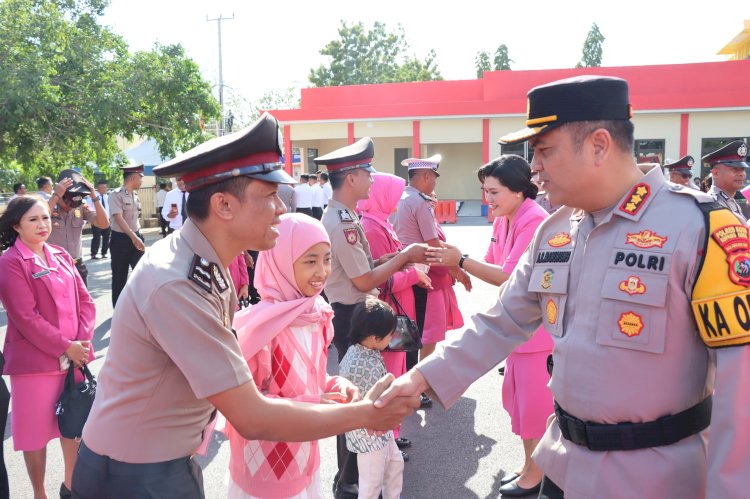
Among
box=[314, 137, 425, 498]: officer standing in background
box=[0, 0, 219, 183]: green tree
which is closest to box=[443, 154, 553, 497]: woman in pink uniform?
box=[314, 137, 425, 498]: officer standing in background

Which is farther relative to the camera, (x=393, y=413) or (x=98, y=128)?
(x=98, y=128)

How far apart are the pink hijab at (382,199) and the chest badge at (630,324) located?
9.95ft

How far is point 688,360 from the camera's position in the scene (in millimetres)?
1863

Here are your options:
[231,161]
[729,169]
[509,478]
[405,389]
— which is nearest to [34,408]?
[405,389]

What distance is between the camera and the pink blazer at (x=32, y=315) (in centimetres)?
365

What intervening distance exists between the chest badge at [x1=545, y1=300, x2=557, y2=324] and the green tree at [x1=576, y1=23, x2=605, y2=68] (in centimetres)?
5475

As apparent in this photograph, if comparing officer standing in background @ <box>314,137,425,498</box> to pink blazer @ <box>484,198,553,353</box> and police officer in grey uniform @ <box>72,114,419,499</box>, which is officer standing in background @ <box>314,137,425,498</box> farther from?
police officer in grey uniform @ <box>72,114,419,499</box>

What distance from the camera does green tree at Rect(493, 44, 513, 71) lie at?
185 ft

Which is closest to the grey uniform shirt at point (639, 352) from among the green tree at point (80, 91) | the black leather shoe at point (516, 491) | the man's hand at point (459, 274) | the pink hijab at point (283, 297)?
the pink hijab at point (283, 297)

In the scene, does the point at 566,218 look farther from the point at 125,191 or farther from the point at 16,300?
the point at 125,191

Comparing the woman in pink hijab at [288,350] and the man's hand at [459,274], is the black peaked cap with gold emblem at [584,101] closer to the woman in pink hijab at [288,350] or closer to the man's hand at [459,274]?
the woman in pink hijab at [288,350]

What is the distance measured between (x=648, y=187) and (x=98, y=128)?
14.5 metres

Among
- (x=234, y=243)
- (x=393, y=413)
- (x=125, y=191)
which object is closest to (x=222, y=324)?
(x=234, y=243)

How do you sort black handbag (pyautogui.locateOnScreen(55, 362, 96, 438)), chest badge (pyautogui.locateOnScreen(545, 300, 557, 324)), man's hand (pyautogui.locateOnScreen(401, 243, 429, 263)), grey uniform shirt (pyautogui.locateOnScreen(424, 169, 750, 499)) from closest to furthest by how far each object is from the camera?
1. grey uniform shirt (pyautogui.locateOnScreen(424, 169, 750, 499))
2. chest badge (pyautogui.locateOnScreen(545, 300, 557, 324))
3. black handbag (pyautogui.locateOnScreen(55, 362, 96, 438))
4. man's hand (pyautogui.locateOnScreen(401, 243, 429, 263))
